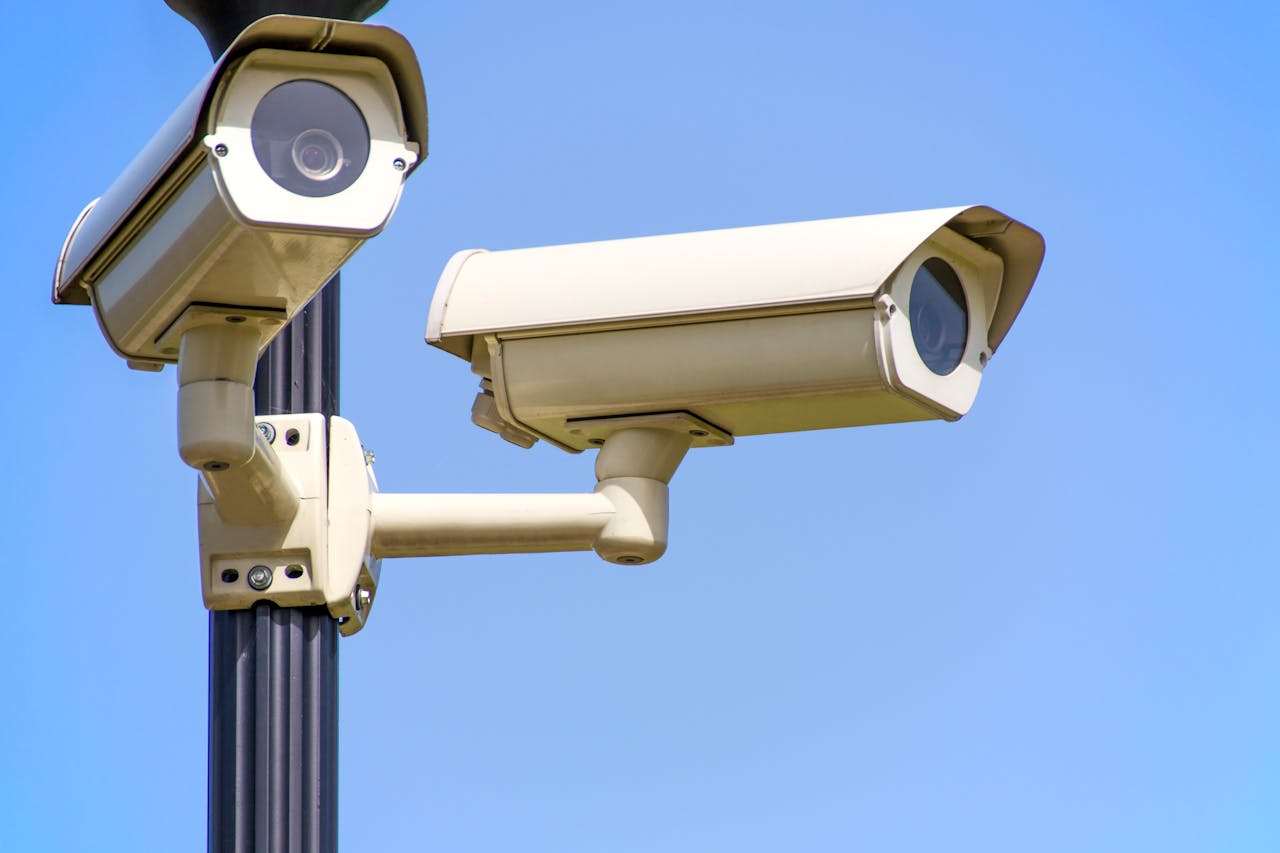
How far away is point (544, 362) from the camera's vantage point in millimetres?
3227

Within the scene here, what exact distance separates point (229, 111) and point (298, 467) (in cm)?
75

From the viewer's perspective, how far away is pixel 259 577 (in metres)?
3.09

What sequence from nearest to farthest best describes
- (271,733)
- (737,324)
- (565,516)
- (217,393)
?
1. (217,393)
2. (271,733)
3. (737,324)
4. (565,516)

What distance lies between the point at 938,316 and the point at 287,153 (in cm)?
106

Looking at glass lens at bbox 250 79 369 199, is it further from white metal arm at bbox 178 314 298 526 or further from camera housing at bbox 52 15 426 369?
white metal arm at bbox 178 314 298 526

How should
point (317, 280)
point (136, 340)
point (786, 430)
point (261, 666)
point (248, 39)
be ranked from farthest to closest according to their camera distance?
point (786, 430)
point (261, 666)
point (136, 340)
point (317, 280)
point (248, 39)

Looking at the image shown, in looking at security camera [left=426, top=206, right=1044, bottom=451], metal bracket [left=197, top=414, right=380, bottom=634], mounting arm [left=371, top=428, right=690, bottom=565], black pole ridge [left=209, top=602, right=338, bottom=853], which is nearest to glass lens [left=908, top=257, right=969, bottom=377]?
security camera [left=426, top=206, right=1044, bottom=451]

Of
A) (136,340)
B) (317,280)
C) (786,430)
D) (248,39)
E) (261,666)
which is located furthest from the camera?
(786,430)

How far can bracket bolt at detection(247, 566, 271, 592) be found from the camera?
10.1ft

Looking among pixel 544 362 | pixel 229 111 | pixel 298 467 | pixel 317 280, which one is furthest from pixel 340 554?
pixel 229 111

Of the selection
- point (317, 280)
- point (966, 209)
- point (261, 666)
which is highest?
point (966, 209)

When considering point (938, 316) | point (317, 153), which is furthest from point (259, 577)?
point (938, 316)

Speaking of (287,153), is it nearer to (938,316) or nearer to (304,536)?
(304,536)

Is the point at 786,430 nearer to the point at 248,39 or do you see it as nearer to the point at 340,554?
the point at 340,554
